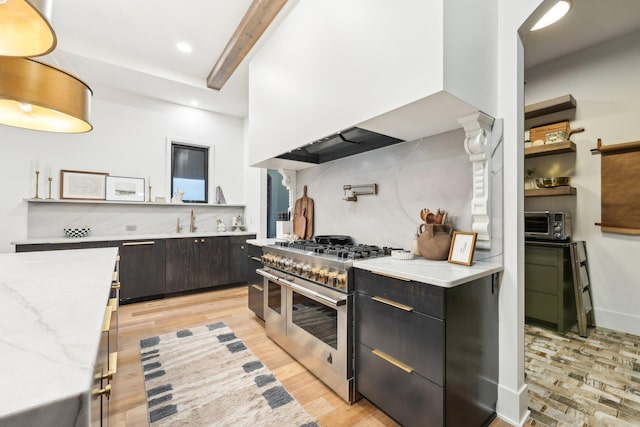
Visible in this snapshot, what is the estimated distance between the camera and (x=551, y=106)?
2.98m

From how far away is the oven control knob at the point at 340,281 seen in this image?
175 centimetres

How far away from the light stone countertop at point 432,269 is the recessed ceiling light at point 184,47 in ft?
10.5

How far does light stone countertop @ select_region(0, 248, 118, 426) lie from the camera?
0.41 m

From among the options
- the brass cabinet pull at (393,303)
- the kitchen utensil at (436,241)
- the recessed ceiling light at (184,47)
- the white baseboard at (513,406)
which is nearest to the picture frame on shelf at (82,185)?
the recessed ceiling light at (184,47)

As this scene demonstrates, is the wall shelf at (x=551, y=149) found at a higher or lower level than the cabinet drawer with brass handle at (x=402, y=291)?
higher

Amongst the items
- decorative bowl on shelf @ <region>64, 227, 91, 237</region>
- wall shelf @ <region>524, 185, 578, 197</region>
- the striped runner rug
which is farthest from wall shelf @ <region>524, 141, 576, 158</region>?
decorative bowl on shelf @ <region>64, 227, 91, 237</region>

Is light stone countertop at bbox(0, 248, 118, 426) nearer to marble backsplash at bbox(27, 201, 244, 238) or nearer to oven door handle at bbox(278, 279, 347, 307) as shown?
oven door handle at bbox(278, 279, 347, 307)

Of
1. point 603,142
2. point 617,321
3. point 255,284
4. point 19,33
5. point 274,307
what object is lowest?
point 617,321

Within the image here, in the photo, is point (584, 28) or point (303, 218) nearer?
point (584, 28)

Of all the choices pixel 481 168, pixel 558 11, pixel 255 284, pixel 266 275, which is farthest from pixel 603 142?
pixel 255 284

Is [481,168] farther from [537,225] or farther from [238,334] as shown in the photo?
[238,334]

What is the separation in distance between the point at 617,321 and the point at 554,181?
1.54 metres

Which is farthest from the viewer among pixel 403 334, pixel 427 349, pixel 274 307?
pixel 274 307

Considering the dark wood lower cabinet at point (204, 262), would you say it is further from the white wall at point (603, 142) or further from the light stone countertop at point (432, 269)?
the white wall at point (603, 142)
